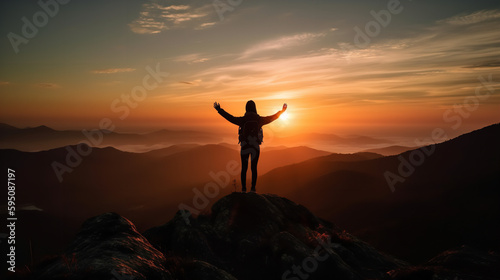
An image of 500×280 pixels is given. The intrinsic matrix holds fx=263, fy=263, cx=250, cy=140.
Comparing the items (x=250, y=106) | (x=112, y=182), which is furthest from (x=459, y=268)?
(x=112, y=182)

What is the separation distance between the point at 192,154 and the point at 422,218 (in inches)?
5885

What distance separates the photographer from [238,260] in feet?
30.1

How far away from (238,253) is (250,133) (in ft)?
15.2

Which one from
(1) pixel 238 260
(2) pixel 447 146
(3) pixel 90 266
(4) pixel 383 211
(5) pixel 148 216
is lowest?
(5) pixel 148 216

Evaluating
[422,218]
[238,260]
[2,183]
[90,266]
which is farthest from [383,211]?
[2,183]

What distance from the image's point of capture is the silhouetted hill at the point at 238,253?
16.0 feet

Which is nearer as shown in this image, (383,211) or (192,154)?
(383,211)

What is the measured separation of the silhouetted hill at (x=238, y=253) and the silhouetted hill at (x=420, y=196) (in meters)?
21.9

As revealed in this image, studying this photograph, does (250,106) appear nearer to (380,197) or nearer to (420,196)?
(420,196)

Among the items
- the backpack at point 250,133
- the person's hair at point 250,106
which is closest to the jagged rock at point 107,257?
the backpack at point 250,133

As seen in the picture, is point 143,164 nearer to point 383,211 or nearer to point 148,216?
point 148,216

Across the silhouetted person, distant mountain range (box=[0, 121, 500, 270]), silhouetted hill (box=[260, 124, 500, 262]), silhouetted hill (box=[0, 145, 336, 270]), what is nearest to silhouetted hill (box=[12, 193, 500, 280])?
the silhouetted person

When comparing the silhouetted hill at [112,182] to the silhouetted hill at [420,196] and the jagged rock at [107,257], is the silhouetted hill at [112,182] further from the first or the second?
the jagged rock at [107,257]

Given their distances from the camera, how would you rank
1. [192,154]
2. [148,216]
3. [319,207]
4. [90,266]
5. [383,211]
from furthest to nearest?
[192,154] → [148,216] → [319,207] → [383,211] → [90,266]
